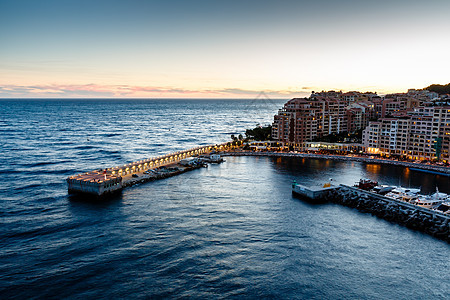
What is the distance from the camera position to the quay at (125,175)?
4916 centimetres

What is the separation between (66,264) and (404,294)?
30.4 metres

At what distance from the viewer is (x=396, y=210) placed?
136 feet

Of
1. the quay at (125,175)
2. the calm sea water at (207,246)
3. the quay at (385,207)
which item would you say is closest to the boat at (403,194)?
the quay at (385,207)

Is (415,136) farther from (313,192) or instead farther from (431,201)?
(313,192)

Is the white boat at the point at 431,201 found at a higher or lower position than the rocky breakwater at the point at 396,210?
higher

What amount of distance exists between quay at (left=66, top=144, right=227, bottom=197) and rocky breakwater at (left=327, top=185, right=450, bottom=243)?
3204 cm

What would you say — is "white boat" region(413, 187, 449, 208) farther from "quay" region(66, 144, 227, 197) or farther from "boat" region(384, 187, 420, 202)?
"quay" region(66, 144, 227, 197)

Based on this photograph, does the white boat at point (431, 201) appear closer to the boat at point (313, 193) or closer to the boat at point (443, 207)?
the boat at point (443, 207)

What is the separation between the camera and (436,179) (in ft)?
194

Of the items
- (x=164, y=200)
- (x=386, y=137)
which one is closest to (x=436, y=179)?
(x=386, y=137)

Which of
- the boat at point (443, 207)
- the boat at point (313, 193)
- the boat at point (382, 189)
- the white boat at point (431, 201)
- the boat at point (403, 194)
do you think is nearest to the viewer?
the boat at point (443, 207)

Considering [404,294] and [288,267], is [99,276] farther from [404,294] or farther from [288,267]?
[404,294]

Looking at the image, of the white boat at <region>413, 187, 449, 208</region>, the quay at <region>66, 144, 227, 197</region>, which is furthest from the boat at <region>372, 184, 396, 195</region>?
the quay at <region>66, 144, 227, 197</region>

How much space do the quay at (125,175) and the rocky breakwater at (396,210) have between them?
32045 millimetres
